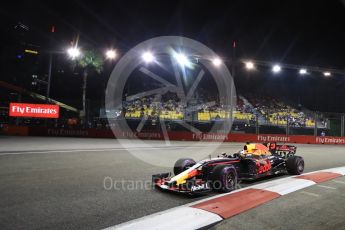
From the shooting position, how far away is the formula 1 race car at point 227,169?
19.5 ft

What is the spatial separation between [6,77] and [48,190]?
28.5m

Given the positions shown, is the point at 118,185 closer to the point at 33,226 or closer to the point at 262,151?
the point at 33,226

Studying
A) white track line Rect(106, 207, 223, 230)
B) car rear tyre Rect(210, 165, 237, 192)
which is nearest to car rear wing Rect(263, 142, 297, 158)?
car rear tyre Rect(210, 165, 237, 192)

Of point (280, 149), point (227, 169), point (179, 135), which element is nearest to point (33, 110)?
point (179, 135)

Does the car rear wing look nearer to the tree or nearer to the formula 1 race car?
the formula 1 race car

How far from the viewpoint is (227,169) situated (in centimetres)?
625

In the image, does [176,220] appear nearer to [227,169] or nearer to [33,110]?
[227,169]

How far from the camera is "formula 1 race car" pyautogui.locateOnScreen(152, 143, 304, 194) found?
19.5 feet

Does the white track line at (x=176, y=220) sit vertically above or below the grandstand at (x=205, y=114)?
below

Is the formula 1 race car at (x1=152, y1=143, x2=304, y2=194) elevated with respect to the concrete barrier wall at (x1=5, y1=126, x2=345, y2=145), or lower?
lower

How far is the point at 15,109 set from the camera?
884 inches

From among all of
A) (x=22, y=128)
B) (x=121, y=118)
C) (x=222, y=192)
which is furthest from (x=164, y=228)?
(x=22, y=128)

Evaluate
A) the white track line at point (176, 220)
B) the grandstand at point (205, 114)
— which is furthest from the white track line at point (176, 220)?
the grandstand at point (205, 114)

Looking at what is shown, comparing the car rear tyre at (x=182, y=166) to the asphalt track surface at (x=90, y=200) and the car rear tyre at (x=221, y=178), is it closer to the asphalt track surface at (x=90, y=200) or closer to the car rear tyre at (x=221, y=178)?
the asphalt track surface at (x=90, y=200)
